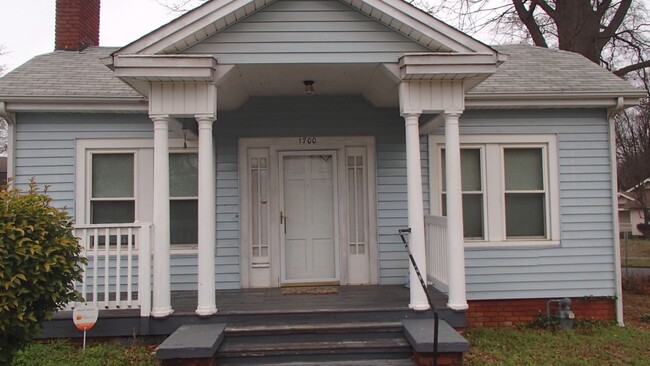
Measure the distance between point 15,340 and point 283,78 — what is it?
13.7 ft

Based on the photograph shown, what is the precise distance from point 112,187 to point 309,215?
119 inches

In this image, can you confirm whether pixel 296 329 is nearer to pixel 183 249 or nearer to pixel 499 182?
pixel 183 249

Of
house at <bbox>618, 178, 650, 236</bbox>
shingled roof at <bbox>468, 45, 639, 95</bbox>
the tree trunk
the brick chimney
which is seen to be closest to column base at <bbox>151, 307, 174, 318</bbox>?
shingled roof at <bbox>468, 45, 639, 95</bbox>

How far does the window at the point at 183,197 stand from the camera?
7.59 metres

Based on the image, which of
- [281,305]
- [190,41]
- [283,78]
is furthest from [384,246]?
[190,41]

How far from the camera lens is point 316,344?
5.51 meters

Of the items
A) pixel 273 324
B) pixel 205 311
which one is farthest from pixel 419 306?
pixel 205 311

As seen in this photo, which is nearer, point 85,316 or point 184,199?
point 85,316

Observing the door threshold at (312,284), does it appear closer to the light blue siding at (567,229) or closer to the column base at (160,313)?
the light blue siding at (567,229)

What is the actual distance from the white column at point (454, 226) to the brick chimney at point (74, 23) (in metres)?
6.90

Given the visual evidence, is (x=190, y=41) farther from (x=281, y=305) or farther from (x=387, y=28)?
(x=281, y=305)

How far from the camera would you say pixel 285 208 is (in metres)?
7.72

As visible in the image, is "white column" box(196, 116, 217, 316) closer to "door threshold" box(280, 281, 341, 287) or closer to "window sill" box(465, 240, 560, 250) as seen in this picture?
"door threshold" box(280, 281, 341, 287)

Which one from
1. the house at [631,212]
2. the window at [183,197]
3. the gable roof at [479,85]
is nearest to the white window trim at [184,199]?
the window at [183,197]
